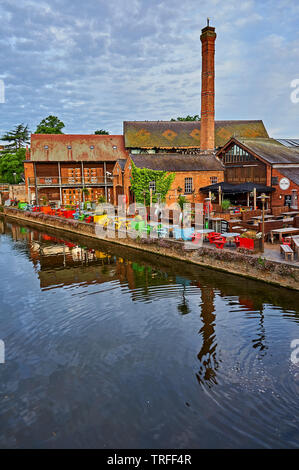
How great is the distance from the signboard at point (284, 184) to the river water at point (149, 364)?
1305cm

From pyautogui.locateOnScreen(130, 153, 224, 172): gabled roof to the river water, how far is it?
16.8m

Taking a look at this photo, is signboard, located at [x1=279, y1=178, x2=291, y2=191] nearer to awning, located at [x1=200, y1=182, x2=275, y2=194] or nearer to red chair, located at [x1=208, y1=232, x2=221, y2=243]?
awning, located at [x1=200, y1=182, x2=275, y2=194]

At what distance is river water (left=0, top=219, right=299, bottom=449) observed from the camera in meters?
6.25

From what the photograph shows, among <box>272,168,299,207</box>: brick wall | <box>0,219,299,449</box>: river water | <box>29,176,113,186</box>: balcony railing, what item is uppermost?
<box>29,176,113,186</box>: balcony railing

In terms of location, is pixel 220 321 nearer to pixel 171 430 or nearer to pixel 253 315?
pixel 253 315

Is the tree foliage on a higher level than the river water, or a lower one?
higher

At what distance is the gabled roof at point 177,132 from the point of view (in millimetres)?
40344

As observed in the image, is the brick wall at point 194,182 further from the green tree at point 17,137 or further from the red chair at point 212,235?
the green tree at point 17,137

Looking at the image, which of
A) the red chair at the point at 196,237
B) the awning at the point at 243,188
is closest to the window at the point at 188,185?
the awning at the point at 243,188

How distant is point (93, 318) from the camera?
1104 centimetres

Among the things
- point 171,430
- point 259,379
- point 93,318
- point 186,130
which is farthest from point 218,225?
point 186,130

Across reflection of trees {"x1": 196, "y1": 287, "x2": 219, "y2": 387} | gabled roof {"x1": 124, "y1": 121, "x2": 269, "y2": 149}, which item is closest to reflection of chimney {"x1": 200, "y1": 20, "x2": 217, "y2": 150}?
gabled roof {"x1": 124, "y1": 121, "x2": 269, "y2": 149}
